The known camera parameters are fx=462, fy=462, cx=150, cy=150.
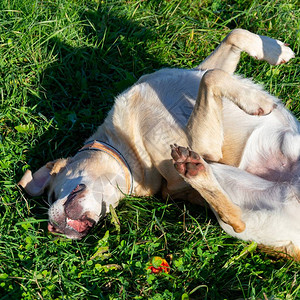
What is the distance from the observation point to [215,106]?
3.86 metres

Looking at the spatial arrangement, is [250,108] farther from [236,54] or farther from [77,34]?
[77,34]

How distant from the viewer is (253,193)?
3906 mm

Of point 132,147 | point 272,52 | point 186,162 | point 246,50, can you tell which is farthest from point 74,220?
point 272,52

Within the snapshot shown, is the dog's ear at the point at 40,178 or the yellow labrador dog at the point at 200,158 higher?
the yellow labrador dog at the point at 200,158

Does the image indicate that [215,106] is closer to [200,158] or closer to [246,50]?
[200,158]

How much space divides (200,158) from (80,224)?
1.22m

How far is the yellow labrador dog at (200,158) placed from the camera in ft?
12.3

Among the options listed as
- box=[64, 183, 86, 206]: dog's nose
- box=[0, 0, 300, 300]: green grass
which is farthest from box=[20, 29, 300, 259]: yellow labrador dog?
box=[0, 0, 300, 300]: green grass

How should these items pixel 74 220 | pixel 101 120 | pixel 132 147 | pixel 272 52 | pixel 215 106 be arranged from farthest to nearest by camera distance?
pixel 101 120
pixel 272 52
pixel 132 147
pixel 74 220
pixel 215 106

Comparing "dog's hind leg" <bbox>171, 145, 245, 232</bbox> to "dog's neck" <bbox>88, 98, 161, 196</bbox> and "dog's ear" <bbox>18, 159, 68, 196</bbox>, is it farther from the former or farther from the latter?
"dog's ear" <bbox>18, 159, 68, 196</bbox>

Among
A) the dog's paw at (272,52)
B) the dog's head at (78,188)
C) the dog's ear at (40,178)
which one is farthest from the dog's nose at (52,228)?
the dog's paw at (272,52)

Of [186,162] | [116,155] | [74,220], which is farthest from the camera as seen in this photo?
[116,155]

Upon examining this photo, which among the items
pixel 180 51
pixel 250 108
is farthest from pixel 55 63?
pixel 250 108

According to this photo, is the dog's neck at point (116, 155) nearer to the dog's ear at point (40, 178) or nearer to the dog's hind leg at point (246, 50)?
the dog's ear at point (40, 178)
